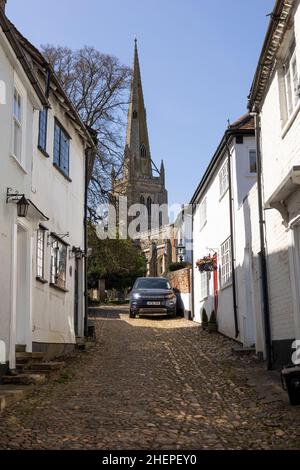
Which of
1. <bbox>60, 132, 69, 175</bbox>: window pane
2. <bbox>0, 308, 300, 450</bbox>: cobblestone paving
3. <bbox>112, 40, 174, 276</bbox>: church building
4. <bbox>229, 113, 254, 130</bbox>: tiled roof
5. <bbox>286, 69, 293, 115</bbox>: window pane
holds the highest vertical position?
<bbox>112, 40, 174, 276</bbox>: church building

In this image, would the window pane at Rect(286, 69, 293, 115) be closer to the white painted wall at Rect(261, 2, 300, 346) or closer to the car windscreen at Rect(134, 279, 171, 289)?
the white painted wall at Rect(261, 2, 300, 346)

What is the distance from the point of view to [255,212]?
12.9 meters

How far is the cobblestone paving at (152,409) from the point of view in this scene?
618 cm

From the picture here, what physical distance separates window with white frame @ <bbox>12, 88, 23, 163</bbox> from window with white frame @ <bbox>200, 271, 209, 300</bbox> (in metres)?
12.0

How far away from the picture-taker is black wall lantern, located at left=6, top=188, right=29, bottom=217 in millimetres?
9741

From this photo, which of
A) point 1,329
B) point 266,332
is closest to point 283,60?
point 266,332

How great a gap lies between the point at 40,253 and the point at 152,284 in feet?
42.9

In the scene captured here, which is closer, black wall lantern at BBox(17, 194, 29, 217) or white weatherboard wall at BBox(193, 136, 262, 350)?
black wall lantern at BBox(17, 194, 29, 217)

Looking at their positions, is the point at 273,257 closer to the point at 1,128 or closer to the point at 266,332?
the point at 266,332

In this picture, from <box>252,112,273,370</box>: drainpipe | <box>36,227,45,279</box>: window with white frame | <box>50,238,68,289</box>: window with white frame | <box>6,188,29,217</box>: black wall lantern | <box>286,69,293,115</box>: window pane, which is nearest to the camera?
<box>6,188,29,217</box>: black wall lantern

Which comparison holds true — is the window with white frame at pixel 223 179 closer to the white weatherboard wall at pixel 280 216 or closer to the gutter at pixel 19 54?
the white weatherboard wall at pixel 280 216

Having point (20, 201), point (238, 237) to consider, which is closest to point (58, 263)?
point (20, 201)

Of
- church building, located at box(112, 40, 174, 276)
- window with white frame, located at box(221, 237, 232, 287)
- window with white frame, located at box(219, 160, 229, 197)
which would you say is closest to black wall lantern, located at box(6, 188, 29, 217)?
window with white frame, located at box(221, 237, 232, 287)

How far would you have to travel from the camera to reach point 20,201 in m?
9.78
